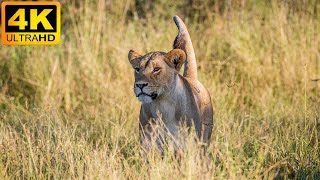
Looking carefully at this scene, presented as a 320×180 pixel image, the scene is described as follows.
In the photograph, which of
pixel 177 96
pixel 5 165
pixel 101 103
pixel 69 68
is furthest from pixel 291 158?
pixel 69 68

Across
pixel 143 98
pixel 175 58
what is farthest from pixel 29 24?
pixel 143 98

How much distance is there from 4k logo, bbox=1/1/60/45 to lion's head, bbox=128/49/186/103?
317 centimetres

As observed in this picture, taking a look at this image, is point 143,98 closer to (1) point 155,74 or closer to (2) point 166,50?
(1) point 155,74

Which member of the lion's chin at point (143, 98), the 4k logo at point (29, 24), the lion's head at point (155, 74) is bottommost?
the lion's chin at point (143, 98)

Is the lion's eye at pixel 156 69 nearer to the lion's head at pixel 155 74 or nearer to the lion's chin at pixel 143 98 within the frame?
the lion's head at pixel 155 74

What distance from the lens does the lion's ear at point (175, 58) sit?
552 cm

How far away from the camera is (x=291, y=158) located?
218 inches

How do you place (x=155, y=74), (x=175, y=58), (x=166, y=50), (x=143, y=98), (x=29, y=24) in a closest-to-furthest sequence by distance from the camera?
1. (x=143, y=98)
2. (x=155, y=74)
3. (x=175, y=58)
4. (x=29, y=24)
5. (x=166, y=50)

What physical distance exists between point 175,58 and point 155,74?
226mm

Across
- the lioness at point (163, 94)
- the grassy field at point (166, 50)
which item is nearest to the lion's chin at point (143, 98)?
the lioness at point (163, 94)

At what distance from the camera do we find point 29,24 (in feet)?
27.8

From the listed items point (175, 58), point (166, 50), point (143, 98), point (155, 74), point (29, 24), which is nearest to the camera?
point (143, 98)

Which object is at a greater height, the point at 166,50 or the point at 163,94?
the point at 166,50

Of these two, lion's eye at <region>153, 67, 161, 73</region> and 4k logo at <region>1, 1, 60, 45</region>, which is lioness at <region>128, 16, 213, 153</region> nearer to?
lion's eye at <region>153, 67, 161, 73</region>
